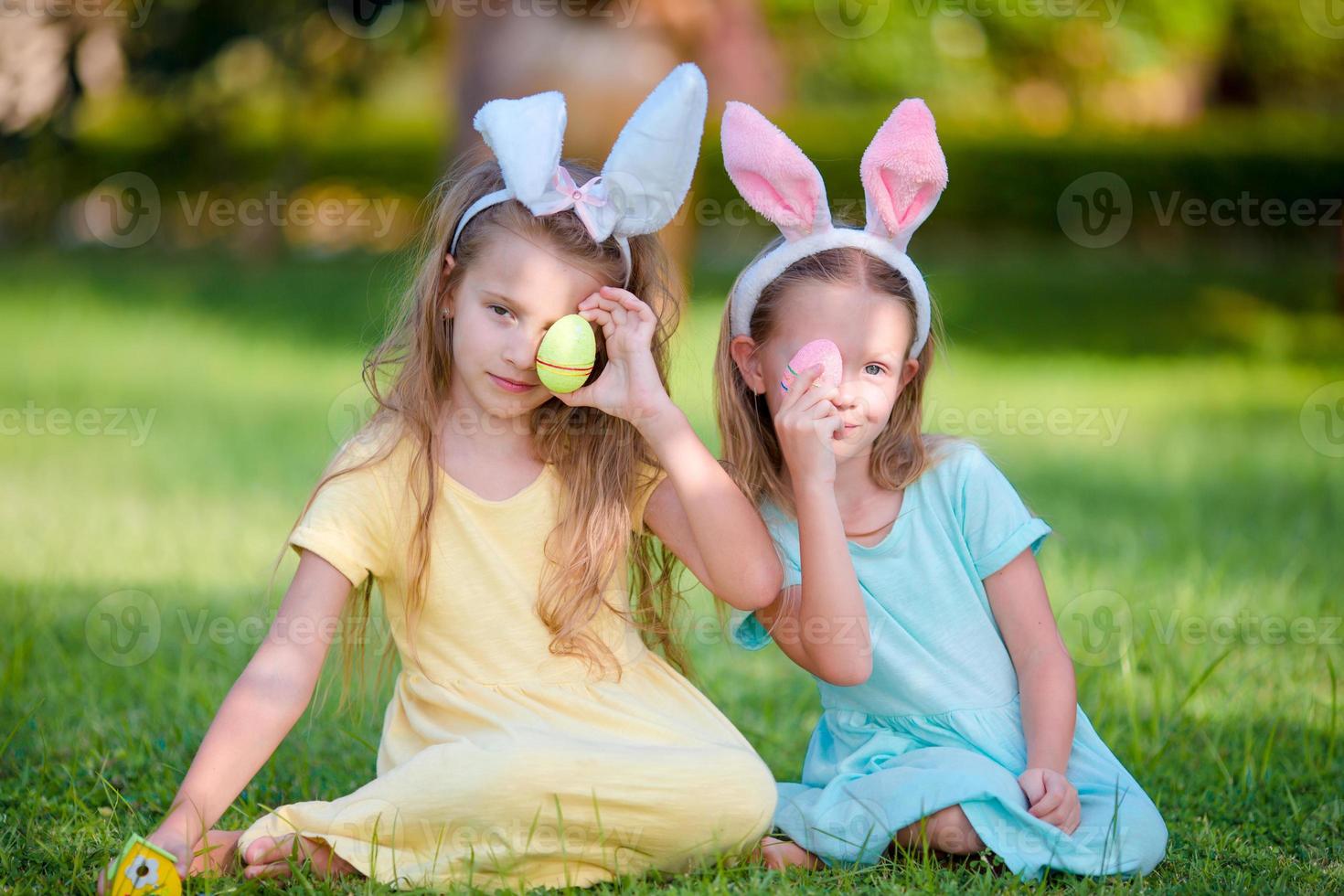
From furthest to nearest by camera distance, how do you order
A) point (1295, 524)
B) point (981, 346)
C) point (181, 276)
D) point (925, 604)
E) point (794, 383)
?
point (181, 276)
point (981, 346)
point (1295, 524)
point (925, 604)
point (794, 383)

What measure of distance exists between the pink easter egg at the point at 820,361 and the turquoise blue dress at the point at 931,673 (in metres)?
0.35

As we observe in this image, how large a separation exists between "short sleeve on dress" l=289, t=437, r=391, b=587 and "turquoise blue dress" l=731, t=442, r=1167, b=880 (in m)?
0.74

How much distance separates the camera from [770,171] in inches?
100

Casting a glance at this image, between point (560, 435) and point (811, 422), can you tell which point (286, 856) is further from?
point (811, 422)

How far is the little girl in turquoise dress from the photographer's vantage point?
2.46 meters

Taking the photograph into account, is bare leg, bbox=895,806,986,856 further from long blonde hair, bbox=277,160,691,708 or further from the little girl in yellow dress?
long blonde hair, bbox=277,160,691,708

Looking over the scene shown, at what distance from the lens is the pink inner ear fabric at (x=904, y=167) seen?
2553mm

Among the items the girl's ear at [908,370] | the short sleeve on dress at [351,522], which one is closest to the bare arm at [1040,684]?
the girl's ear at [908,370]

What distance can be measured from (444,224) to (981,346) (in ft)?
30.1

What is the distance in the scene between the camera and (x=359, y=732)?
3.29 meters

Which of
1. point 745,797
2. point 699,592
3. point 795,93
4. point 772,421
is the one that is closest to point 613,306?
point 772,421

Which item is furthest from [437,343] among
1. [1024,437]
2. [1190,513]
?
[1024,437]

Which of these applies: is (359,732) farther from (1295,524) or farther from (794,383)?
(1295,524)

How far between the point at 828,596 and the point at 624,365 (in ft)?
1.72
